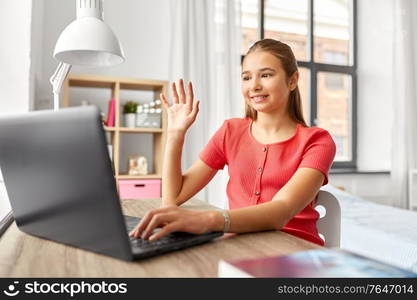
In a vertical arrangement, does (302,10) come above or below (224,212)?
above

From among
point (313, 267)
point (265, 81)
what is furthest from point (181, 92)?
point (313, 267)

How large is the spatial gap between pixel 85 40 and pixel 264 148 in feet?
2.05

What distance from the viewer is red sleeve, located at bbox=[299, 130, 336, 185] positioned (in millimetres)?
1043

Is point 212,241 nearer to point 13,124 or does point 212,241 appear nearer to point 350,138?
point 13,124

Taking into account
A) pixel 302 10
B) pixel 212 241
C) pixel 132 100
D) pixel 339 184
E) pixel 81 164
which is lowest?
pixel 339 184

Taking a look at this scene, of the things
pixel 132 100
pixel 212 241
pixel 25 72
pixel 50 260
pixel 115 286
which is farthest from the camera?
pixel 132 100

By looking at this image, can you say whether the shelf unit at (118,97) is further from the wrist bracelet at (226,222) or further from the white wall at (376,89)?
the white wall at (376,89)

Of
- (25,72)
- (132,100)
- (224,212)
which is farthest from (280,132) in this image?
(132,100)

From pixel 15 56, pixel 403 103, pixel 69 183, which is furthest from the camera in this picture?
pixel 403 103

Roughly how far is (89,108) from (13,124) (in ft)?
0.67

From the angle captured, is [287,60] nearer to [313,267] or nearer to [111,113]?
[313,267]

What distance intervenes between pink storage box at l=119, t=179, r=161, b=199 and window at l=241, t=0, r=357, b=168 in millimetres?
1745

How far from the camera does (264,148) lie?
3.93 feet

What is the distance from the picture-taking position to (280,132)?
123 centimetres
